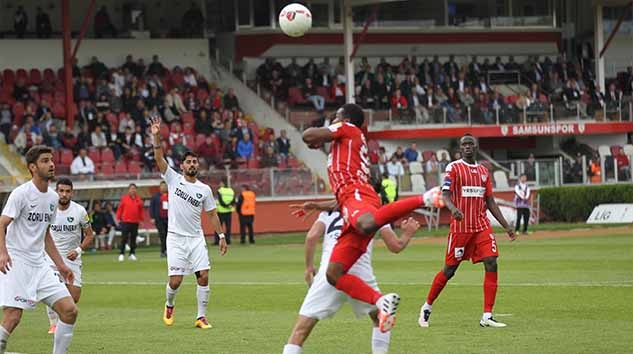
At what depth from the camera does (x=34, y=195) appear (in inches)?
492

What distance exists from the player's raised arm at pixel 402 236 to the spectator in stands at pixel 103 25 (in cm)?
4006

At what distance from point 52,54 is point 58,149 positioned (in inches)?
339

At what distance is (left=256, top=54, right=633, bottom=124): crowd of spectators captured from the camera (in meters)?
50.2

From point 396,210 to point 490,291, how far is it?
5.81m

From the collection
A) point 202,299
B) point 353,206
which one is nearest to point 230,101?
point 202,299

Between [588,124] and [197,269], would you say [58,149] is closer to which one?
[588,124]

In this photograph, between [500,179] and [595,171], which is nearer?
[595,171]

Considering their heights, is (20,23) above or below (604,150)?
above

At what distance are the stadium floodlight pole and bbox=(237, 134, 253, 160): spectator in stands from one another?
583 cm

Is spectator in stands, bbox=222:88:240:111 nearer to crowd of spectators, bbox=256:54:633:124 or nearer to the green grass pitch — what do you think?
crowd of spectators, bbox=256:54:633:124

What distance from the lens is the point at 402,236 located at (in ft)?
37.3

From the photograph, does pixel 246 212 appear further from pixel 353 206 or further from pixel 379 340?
pixel 353 206

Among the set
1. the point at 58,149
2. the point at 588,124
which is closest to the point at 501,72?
the point at 588,124

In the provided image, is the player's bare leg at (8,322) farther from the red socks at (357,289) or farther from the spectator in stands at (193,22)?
the spectator in stands at (193,22)
